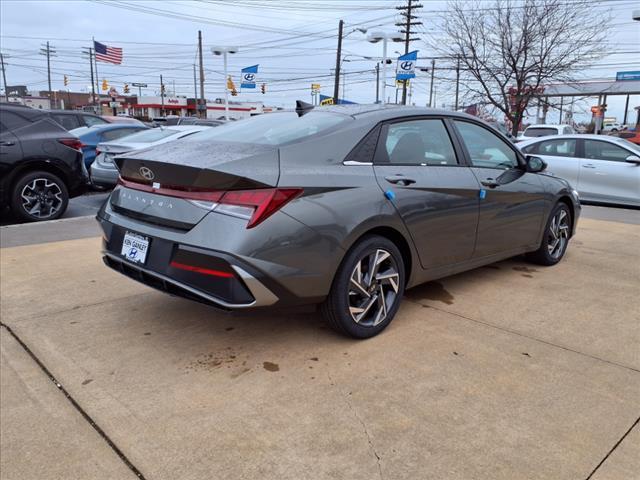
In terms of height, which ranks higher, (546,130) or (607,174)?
(546,130)

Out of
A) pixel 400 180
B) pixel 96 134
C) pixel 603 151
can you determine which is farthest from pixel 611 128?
pixel 400 180

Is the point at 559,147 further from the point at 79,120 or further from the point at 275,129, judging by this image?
the point at 79,120

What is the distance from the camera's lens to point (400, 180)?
138 inches

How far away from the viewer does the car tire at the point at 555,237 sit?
17.0 feet

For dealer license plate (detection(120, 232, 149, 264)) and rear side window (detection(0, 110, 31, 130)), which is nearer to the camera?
dealer license plate (detection(120, 232, 149, 264))

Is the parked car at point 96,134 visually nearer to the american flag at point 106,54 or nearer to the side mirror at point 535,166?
the side mirror at point 535,166

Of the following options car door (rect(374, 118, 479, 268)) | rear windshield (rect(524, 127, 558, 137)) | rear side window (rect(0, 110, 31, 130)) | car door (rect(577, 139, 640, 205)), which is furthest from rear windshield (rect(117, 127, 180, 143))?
rear windshield (rect(524, 127, 558, 137))

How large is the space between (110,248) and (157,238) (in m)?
0.61

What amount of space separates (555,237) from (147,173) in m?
4.04

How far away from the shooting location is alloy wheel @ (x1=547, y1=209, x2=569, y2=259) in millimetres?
5258

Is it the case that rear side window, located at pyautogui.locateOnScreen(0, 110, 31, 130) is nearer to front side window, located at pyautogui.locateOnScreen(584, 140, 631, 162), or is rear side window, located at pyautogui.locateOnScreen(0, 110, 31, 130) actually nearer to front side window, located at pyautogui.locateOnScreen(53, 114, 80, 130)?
front side window, located at pyautogui.locateOnScreen(53, 114, 80, 130)

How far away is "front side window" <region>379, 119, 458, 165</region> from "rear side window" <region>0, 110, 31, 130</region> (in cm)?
579

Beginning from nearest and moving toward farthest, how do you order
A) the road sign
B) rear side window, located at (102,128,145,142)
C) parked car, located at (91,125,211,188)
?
parked car, located at (91,125,211,188)
rear side window, located at (102,128,145,142)
the road sign

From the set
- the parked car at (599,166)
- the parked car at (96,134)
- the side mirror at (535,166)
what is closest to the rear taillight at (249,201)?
the side mirror at (535,166)
